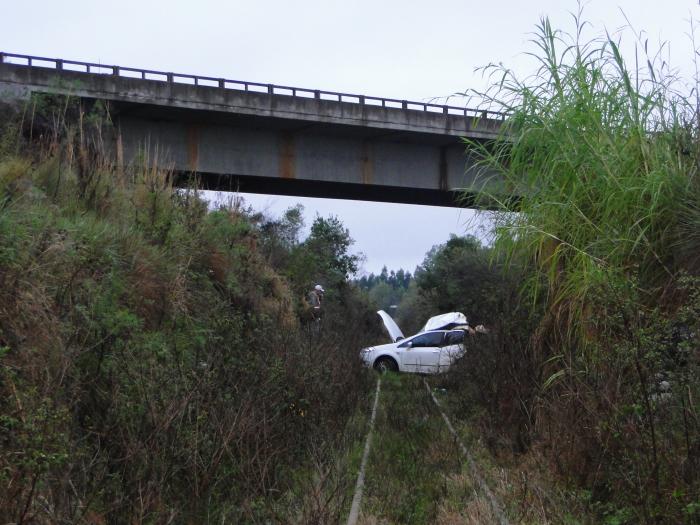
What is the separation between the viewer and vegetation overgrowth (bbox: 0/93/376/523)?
5629mm

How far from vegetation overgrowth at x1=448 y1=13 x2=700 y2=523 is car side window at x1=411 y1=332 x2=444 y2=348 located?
699 inches

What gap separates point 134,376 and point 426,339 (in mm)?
20663

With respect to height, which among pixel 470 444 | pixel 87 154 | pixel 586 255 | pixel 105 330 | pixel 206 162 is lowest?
pixel 470 444

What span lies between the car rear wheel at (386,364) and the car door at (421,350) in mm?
419

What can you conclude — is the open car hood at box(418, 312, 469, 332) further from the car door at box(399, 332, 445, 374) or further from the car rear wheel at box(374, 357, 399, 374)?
the car rear wheel at box(374, 357, 399, 374)

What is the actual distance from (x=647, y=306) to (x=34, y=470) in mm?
4474

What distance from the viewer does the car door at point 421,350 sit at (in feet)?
87.6

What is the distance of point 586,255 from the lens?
23.2ft

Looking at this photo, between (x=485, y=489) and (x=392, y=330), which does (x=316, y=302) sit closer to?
(x=485, y=489)

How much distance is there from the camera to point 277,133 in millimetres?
24891

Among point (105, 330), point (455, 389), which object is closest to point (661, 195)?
point (105, 330)

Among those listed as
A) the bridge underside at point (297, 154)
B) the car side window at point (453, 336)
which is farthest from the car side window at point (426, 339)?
the bridge underside at point (297, 154)

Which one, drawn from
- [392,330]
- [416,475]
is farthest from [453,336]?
[416,475]

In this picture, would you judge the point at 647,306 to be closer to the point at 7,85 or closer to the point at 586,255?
the point at 586,255
